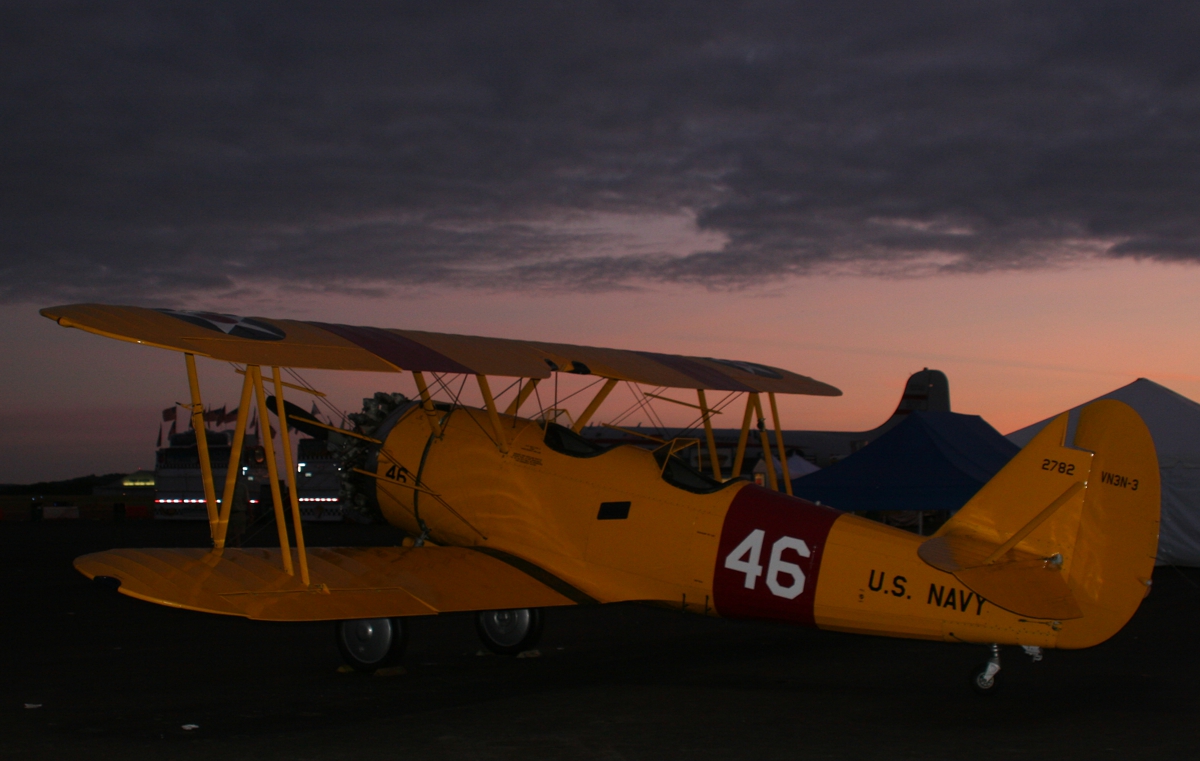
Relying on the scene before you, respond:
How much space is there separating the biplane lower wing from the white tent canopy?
1324cm

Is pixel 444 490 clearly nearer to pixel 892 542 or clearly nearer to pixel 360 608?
pixel 360 608

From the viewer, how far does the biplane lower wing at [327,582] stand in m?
6.91

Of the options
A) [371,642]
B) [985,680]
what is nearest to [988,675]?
[985,680]

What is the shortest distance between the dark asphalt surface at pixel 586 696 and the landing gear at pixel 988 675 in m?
0.15

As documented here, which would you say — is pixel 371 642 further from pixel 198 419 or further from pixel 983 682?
pixel 983 682

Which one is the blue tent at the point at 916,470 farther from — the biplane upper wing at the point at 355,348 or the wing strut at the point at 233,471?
the wing strut at the point at 233,471

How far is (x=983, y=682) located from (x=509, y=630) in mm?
4138

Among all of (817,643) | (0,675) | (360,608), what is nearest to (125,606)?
(0,675)

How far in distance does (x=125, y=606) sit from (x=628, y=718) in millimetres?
8701

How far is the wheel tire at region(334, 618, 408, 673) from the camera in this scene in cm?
827

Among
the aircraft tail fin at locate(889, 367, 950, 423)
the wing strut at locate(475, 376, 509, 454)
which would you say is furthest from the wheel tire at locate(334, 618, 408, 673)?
the aircraft tail fin at locate(889, 367, 950, 423)

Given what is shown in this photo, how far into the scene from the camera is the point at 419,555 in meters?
8.49

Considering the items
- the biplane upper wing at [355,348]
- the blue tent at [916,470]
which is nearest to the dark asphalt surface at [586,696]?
the biplane upper wing at [355,348]

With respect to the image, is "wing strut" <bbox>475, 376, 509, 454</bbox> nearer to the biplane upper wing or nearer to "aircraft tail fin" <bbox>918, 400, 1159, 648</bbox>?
the biplane upper wing
